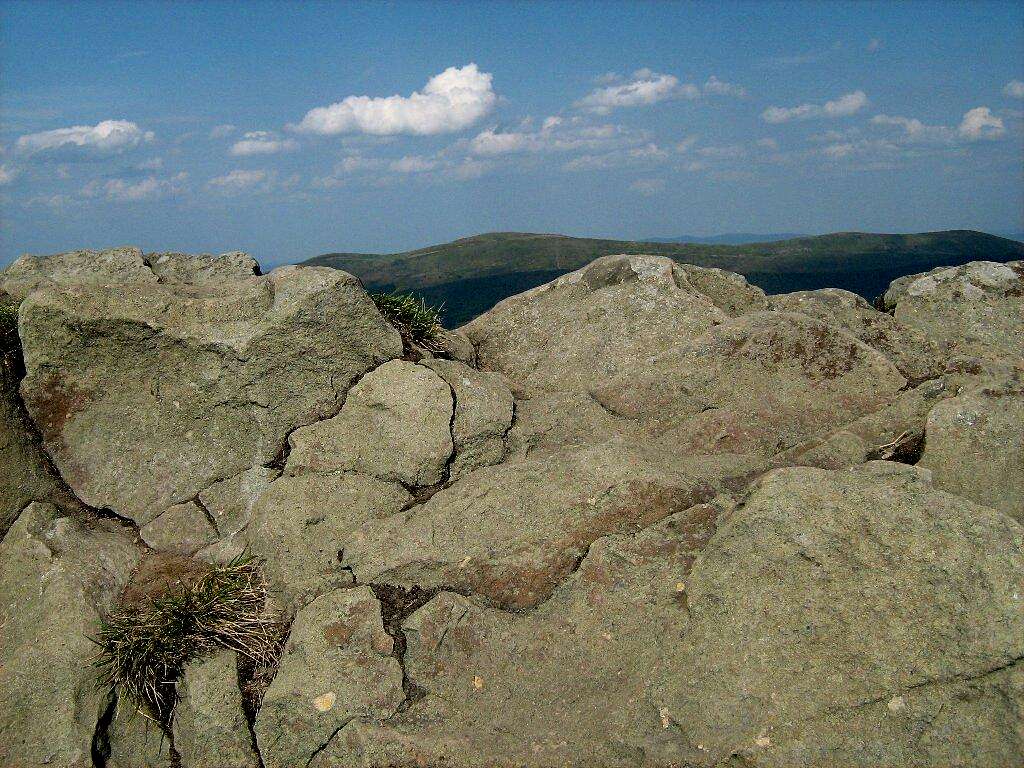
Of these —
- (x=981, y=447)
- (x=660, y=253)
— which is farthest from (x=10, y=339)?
(x=660, y=253)

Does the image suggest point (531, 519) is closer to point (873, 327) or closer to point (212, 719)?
point (212, 719)

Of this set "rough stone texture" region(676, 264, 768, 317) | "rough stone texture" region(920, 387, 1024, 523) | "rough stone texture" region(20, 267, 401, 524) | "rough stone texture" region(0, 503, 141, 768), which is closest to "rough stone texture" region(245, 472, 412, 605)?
"rough stone texture" region(20, 267, 401, 524)

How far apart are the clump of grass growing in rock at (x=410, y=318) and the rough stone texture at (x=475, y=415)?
0.70m

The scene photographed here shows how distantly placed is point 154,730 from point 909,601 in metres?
7.25

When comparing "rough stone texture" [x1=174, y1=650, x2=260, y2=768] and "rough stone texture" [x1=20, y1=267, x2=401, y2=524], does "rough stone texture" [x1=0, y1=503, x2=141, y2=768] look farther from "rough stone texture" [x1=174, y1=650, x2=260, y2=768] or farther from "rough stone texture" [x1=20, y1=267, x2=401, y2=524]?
"rough stone texture" [x1=174, y1=650, x2=260, y2=768]

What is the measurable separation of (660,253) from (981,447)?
3454 inches

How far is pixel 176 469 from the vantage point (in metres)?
9.09

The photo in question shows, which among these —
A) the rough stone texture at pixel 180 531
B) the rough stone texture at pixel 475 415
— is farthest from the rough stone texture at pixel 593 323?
the rough stone texture at pixel 180 531

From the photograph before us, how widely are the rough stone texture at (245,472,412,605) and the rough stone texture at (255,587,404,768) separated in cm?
68

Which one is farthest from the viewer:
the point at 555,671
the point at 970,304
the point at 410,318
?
the point at 970,304

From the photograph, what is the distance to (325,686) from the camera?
6574 millimetres

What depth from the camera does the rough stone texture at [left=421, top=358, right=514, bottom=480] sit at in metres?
9.11

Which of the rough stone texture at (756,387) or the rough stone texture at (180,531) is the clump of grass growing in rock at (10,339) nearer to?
the rough stone texture at (180,531)

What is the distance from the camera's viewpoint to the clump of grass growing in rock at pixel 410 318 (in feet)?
34.7
